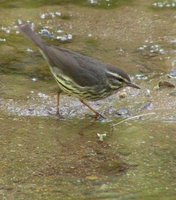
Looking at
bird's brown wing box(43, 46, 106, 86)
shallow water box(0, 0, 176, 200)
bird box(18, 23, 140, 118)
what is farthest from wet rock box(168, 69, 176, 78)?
bird's brown wing box(43, 46, 106, 86)

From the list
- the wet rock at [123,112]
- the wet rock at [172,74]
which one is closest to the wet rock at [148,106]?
the wet rock at [123,112]

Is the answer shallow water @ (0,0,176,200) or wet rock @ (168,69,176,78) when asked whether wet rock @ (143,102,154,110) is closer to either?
shallow water @ (0,0,176,200)

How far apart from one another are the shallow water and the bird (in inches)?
10.0

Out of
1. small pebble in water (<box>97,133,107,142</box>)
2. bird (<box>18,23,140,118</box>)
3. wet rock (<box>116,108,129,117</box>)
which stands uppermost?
bird (<box>18,23,140,118</box>)

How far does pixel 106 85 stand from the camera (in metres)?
8.78

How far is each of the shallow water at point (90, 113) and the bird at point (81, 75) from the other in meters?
0.25

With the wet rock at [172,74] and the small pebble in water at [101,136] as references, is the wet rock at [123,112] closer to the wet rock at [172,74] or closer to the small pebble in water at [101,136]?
the small pebble in water at [101,136]

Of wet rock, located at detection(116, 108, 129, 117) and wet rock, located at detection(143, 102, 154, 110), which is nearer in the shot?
wet rock, located at detection(116, 108, 129, 117)

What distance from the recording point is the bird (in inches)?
343

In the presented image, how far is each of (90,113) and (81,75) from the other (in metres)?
0.45

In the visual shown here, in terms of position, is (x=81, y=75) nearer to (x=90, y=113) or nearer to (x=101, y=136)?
(x=90, y=113)

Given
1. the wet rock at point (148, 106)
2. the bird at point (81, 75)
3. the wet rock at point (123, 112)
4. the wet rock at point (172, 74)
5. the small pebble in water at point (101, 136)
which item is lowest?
the small pebble in water at point (101, 136)

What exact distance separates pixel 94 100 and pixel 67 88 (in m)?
0.41

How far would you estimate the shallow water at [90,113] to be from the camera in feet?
23.0
